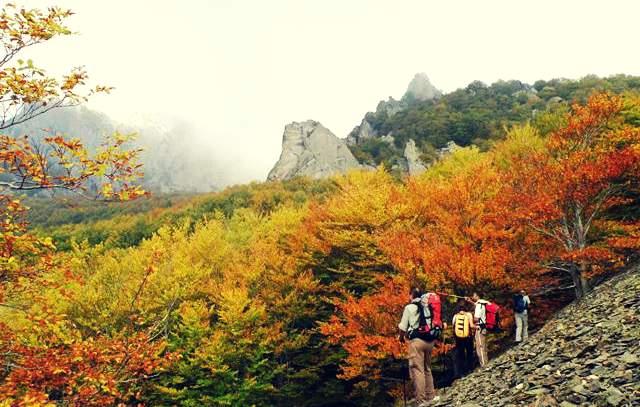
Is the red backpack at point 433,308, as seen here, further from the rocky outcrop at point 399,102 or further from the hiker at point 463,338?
the rocky outcrop at point 399,102

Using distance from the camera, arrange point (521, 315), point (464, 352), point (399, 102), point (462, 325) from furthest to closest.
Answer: point (399, 102)
point (521, 315)
point (464, 352)
point (462, 325)

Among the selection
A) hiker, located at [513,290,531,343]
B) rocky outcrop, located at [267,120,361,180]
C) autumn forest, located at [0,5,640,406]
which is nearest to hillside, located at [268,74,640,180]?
rocky outcrop, located at [267,120,361,180]

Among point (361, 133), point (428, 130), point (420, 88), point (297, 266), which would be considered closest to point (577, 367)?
point (297, 266)

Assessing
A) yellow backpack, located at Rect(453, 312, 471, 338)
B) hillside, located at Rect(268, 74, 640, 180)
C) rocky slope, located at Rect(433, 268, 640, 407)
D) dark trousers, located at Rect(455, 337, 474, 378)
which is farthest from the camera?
hillside, located at Rect(268, 74, 640, 180)

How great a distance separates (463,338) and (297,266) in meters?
16.0

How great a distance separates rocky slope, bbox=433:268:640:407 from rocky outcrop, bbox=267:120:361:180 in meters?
88.5

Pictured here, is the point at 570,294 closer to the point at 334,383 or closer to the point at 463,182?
the point at 463,182

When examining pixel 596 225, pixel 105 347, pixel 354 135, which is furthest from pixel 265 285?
pixel 354 135

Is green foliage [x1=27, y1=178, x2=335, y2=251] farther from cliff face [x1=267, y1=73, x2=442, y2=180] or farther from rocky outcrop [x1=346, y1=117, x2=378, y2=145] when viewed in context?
rocky outcrop [x1=346, y1=117, x2=378, y2=145]

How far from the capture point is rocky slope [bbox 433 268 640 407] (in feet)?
21.0

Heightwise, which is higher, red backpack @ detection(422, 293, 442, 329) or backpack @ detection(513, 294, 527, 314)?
red backpack @ detection(422, 293, 442, 329)

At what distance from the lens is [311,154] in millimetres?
106500

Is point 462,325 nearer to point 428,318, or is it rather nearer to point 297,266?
point 428,318

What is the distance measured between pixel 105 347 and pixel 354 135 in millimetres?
135024
